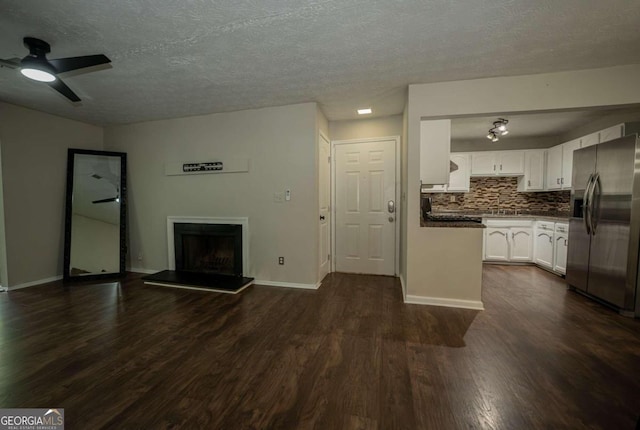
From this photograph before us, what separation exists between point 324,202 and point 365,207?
0.69 m

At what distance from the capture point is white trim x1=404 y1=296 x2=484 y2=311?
8.91 feet

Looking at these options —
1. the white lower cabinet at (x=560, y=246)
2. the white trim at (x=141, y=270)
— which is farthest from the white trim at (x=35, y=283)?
the white lower cabinet at (x=560, y=246)

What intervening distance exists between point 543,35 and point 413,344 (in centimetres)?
268

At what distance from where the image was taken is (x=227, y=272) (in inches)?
150

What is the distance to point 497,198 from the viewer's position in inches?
199

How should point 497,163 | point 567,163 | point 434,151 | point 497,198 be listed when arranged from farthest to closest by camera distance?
1. point 497,198
2. point 497,163
3. point 567,163
4. point 434,151

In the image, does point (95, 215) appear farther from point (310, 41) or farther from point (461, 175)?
point (461, 175)

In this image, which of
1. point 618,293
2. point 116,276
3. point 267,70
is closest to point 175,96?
point 267,70

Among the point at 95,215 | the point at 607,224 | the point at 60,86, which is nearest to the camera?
the point at 60,86

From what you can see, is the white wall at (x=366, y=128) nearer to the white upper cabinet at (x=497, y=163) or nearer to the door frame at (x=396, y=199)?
the door frame at (x=396, y=199)

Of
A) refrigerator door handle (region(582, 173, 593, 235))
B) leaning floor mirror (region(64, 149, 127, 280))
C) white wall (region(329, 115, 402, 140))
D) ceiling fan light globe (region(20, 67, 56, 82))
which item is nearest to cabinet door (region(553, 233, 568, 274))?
refrigerator door handle (region(582, 173, 593, 235))

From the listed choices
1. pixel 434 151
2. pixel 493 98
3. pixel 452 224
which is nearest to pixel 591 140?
pixel 493 98

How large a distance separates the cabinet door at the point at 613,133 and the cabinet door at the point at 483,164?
1.50 metres

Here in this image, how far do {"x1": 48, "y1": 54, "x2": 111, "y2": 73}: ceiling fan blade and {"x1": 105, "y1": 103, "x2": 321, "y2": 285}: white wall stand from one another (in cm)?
176
